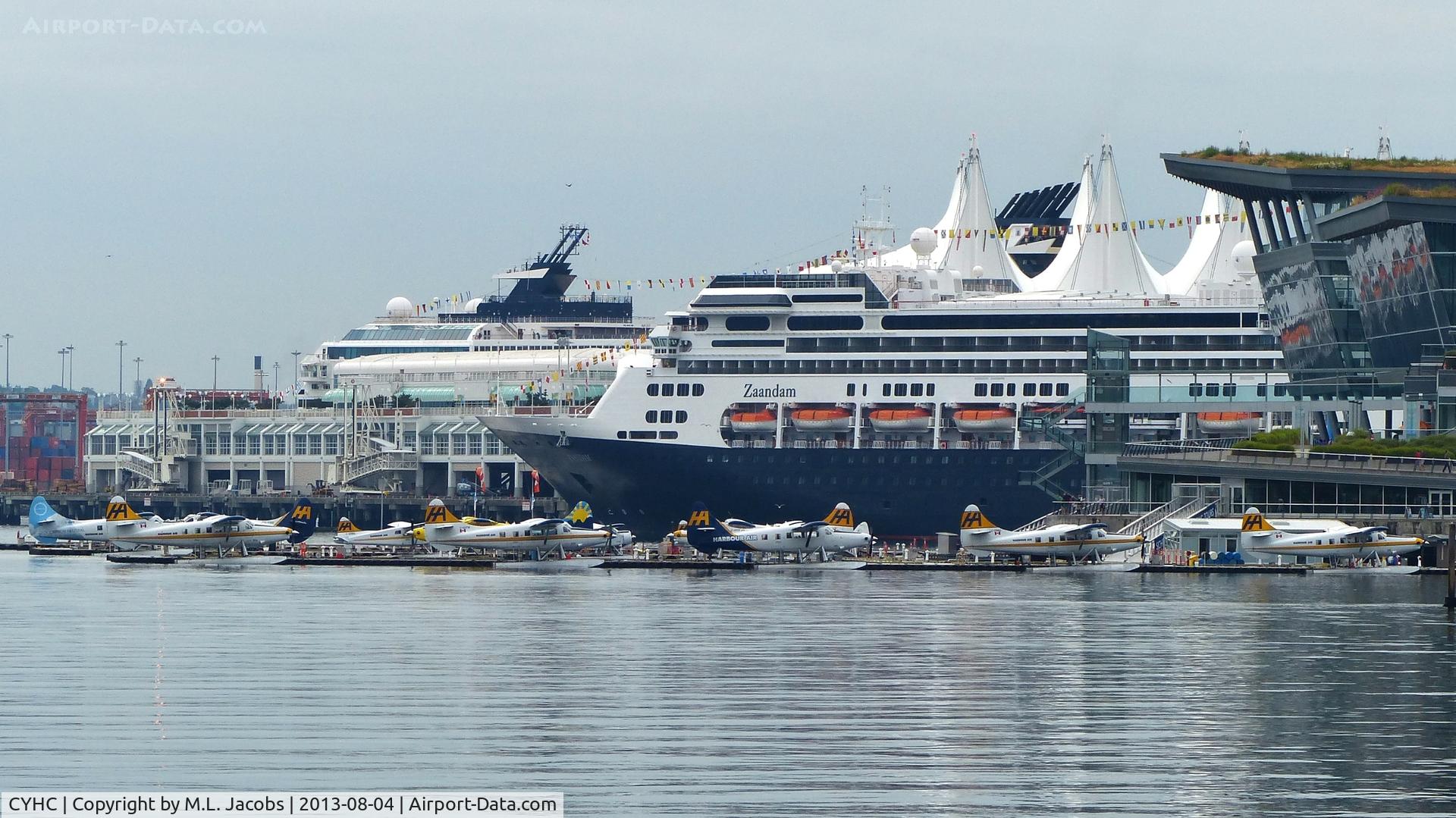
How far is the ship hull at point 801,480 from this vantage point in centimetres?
9744

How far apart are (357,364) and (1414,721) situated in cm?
12924

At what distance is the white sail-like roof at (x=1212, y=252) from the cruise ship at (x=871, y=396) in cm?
890

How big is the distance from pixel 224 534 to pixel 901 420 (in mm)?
30503

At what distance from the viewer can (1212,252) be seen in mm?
115125

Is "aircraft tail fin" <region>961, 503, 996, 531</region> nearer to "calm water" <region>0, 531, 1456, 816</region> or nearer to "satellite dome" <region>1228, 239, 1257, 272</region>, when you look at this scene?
"calm water" <region>0, 531, 1456, 816</region>

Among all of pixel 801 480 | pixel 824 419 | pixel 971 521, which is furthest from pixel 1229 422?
pixel 971 521

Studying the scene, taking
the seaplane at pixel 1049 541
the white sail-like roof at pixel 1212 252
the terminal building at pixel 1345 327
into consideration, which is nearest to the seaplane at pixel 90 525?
the seaplane at pixel 1049 541

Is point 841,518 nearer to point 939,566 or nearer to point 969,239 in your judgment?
point 939,566

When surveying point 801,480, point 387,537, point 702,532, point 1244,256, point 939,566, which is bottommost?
point 939,566

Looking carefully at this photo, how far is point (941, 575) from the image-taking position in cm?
7719

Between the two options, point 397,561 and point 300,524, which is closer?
point 397,561

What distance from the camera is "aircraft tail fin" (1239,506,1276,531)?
7556 cm

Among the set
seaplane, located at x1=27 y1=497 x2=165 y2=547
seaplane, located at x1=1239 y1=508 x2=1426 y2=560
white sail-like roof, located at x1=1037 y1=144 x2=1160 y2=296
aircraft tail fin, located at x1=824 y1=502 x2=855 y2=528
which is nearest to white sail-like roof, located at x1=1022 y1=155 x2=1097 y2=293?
white sail-like roof, located at x1=1037 y1=144 x2=1160 y2=296

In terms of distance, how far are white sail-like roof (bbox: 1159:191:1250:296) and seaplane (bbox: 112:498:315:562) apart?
46.2 metres
